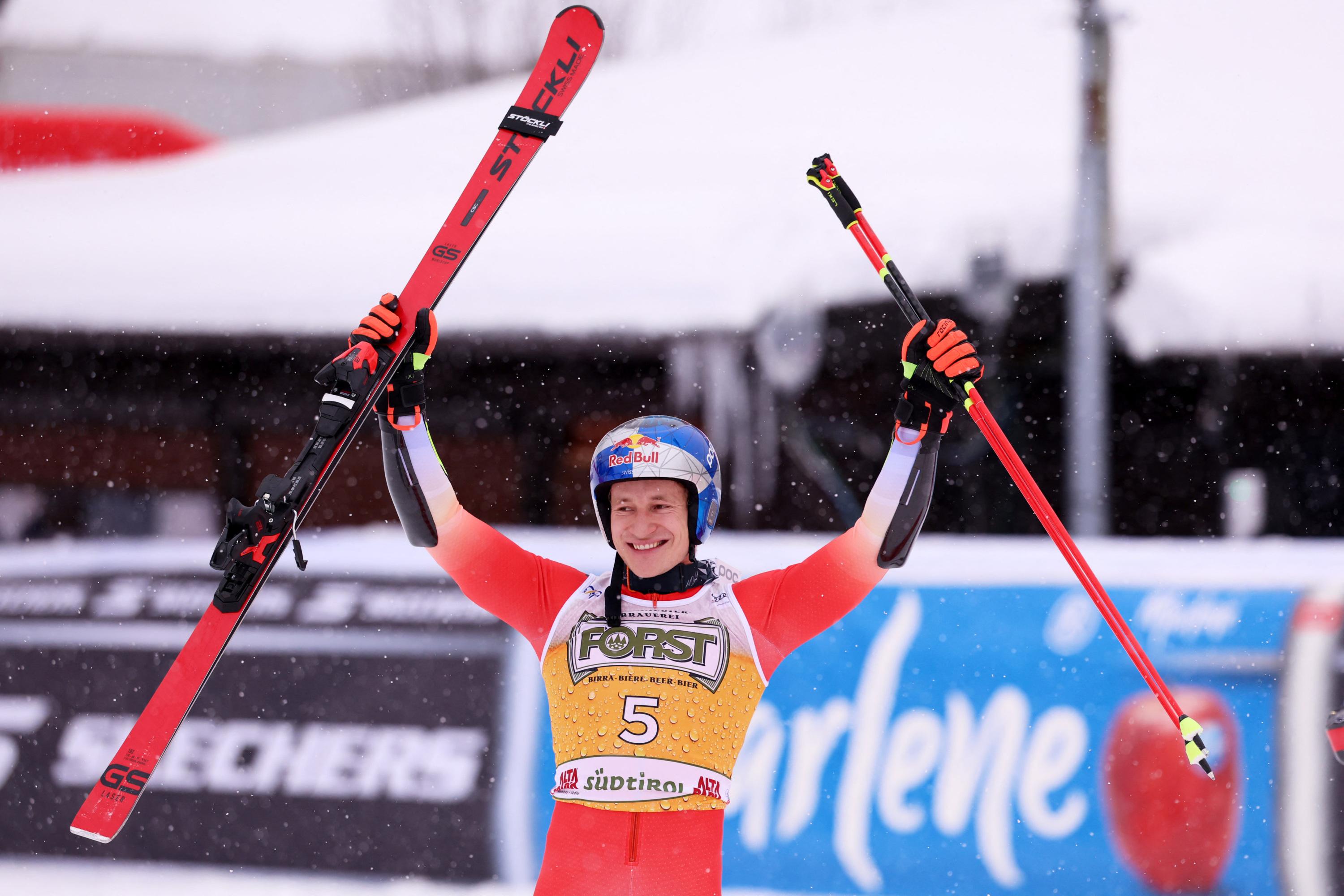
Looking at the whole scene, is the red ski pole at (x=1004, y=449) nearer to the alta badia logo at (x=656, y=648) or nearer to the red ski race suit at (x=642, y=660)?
the red ski race suit at (x=642, y=660)

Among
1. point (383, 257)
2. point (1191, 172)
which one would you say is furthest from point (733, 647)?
point (1191, 172)

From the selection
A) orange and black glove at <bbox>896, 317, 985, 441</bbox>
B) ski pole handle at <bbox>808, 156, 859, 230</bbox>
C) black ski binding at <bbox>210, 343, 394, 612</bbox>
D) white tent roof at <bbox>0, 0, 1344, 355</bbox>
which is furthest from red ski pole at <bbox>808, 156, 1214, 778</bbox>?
white tent roof at <bbox>0, 0, 1344, 355</bbox>

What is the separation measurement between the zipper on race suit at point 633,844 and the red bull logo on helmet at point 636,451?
27.9 inches

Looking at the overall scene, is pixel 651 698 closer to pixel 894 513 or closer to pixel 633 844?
pixel 633 844

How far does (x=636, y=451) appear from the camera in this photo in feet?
7.54

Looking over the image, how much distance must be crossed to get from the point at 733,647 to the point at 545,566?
475 mm

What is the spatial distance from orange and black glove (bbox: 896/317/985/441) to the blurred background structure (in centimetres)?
262

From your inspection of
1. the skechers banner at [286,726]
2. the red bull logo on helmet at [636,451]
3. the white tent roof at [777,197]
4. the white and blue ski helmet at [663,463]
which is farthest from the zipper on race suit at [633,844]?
the white tent roof at [777,197]

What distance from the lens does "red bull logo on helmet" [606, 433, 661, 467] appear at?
2.29 meters

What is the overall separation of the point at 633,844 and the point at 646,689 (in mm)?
299

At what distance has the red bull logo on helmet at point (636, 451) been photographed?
7.50 ft

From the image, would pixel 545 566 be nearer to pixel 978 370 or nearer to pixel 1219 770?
pixel 978 370

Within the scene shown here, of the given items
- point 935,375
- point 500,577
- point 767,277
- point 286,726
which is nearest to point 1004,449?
point 935,375

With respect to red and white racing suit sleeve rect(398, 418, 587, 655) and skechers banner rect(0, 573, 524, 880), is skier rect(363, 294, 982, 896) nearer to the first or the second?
red and white racing suit sleeve rect(398, 418, 587, 655)
